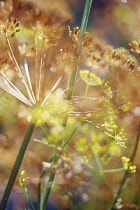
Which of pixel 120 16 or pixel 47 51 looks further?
pixel 120 16

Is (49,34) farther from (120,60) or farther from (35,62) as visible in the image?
(120,60)

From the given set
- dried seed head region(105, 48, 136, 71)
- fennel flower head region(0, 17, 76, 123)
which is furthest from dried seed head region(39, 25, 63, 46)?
dried seed head region(105, 48, 136, 71)

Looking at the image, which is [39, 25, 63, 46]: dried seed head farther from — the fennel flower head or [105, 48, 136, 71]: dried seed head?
[105, 48, 136, 71]: dried seed head

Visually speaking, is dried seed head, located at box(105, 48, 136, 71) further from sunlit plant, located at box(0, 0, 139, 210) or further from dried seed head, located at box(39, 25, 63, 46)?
dried seed head, located at box(39, 25, 63, 46)

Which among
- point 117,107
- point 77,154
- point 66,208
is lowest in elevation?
point 66,208

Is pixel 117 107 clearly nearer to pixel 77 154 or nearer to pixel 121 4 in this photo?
pixel 77 154

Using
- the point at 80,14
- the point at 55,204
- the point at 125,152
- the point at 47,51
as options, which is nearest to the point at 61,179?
the point at 55,204

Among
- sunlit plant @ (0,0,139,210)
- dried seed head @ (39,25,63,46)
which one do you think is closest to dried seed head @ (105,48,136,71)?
sunlit plant @ (0,0,139,210)

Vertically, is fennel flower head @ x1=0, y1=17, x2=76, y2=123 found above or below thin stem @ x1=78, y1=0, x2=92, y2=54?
below

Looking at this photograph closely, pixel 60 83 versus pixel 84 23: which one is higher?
pixel 84 23

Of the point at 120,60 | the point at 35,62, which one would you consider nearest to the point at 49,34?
the point at 35,62

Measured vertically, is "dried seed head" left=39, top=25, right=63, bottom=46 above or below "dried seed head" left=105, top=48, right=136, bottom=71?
above
